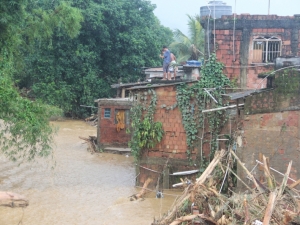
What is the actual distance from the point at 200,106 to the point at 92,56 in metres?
16.0

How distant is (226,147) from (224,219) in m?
6.33

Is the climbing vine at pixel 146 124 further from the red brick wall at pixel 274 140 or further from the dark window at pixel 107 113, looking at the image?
the dark window at pixel 107 113

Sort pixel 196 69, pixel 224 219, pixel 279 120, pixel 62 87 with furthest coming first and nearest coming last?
1. pixel 62 87
2. pixel 196 69
3. pixel 279 120
4. pixel 224 219

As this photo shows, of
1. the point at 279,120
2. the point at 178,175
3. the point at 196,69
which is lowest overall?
the point at 178,175

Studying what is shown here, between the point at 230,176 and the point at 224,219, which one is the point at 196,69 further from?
the point at 224,219

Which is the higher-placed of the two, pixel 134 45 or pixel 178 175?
pixel 134 45

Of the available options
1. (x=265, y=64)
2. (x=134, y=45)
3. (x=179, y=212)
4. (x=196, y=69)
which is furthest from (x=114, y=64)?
(x=179, y=212)

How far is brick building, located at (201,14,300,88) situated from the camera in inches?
604

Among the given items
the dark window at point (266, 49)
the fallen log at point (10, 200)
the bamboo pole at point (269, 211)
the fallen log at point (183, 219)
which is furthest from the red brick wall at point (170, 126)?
the fallen log at point (10, 200)

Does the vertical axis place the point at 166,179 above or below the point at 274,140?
below

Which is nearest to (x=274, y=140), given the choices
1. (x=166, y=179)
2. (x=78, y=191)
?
(x=166, y=179)

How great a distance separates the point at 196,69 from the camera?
61.6 feet

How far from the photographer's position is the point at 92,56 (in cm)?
2925

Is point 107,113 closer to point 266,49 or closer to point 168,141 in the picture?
point 168,141
